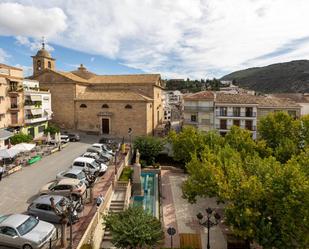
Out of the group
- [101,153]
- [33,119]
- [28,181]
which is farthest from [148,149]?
[33,119]

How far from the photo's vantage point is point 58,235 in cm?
1354

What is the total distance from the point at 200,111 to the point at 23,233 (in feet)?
105

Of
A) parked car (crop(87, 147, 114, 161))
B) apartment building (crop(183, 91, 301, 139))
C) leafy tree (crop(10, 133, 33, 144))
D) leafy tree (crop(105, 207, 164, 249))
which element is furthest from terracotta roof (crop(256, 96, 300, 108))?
leafy tree (crop(10, 133, 33, 144))

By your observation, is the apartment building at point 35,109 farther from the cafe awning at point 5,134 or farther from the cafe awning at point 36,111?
the cafe awning at point 5,134

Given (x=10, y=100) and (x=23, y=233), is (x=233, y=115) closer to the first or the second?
(x=10, y=100)

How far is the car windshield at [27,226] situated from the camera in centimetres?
1236

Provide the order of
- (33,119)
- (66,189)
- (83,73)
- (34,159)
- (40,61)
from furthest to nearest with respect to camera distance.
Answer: (83,73) → (40,61) → (33,119) → (34,159) → (66,189)

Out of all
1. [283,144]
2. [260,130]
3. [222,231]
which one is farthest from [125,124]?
[222,231]

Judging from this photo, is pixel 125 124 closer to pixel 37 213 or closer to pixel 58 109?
pixel 58 109

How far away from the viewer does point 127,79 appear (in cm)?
4544

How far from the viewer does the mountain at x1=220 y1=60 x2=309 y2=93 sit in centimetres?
11661

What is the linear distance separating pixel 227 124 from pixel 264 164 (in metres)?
24.2

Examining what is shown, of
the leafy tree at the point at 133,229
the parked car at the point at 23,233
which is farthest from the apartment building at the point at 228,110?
the parked car at the point at 23,233

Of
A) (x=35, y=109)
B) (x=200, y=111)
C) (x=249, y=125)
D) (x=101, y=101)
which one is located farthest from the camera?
(x=101, y=101)
